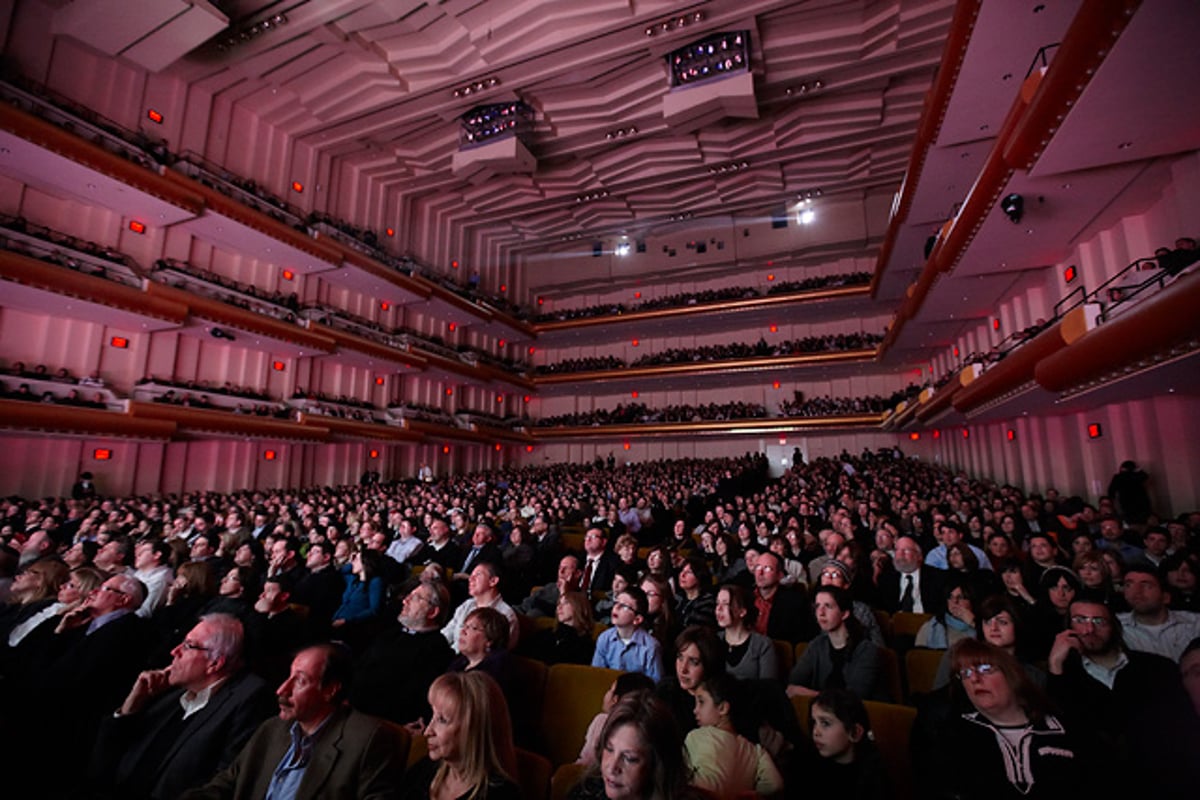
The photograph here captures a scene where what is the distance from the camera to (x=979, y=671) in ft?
6.36

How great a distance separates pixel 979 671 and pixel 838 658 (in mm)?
1019

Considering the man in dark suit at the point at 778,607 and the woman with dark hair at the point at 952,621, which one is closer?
the woman with dark hair at the point at 952,621

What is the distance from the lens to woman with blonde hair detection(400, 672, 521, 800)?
5.63 ft

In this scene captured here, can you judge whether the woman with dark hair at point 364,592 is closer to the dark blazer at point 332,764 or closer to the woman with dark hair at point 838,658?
the dark blazer at point 332,764

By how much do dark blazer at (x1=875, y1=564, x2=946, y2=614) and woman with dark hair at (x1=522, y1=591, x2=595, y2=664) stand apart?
226cm

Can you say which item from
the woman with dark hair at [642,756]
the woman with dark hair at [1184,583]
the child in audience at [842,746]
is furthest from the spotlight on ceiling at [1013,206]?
the woman with dark hair at [642,756]

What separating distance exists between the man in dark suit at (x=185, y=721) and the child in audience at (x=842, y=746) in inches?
87.4

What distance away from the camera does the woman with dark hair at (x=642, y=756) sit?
150 centimetres

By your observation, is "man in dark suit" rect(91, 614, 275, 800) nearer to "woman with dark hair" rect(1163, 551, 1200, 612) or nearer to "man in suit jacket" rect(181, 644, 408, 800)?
"man in suit jacket" rect(181, 644, 408, 800)

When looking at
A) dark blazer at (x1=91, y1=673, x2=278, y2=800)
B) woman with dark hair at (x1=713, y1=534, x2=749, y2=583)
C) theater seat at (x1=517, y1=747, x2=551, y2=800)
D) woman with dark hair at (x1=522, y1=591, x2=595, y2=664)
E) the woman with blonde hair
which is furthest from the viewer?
woman with dark hair at (x1=713, y1=534, x2=749, y2=583)

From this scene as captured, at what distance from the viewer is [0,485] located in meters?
11.9

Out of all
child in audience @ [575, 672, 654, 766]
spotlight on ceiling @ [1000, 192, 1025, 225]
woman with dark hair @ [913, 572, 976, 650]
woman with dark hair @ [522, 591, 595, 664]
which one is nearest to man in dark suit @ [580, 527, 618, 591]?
woman with dark hair @ [522, 591, 595, 664]

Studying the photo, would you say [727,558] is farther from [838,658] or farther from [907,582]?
[838,658]

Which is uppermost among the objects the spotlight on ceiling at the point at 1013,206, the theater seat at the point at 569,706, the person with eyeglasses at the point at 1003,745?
the spotlight on ceiling at the point at 1013,206
